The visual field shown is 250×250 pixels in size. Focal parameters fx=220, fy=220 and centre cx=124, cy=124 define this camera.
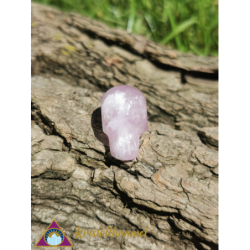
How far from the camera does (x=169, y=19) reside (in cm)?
330

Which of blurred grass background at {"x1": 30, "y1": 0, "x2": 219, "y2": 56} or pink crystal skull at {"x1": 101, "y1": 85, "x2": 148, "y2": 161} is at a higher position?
blurred grass background at {"x1": 30, "y1": 0, "x2": 219, "y2": 56}

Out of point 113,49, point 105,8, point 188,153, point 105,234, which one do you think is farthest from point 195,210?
point 105,8

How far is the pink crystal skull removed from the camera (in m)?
1.87

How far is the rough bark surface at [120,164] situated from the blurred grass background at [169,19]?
0.75 meters

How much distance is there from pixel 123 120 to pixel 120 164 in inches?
15.7

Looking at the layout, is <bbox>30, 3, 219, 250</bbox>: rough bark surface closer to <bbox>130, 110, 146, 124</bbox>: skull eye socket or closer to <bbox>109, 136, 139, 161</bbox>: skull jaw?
<bbox>109, 136, 139, 161</bbox>: skull jaw

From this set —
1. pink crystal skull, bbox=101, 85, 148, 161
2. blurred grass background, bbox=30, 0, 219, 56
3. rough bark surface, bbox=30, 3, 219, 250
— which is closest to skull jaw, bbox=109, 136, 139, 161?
pink crystal skull, bbox=101, 85, 148, 161

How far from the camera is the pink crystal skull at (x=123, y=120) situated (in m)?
1.87

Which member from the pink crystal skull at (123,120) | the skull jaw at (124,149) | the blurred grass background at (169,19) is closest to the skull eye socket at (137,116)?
the pink crystal skull at (123,120)

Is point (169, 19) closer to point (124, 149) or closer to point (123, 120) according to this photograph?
point (123, 120)

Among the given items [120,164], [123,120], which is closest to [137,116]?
[123,120]

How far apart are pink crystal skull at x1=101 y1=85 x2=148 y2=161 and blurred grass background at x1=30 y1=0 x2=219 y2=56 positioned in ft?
5.88

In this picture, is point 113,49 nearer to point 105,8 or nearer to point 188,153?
point 105,8

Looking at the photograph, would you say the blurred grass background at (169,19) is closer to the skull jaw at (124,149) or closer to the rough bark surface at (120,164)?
the rough bark surface at (120,164)
